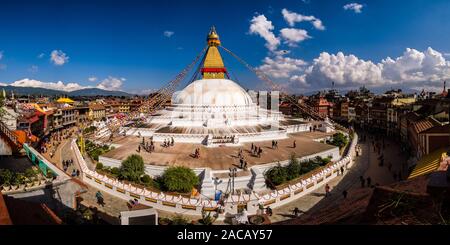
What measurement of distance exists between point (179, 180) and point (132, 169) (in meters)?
3.10

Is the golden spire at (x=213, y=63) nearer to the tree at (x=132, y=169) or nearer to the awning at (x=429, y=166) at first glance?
the tree at (x=132, y=169)

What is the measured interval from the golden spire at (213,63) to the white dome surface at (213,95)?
2.41 metres

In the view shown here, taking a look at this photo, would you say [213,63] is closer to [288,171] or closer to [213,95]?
[213,95]

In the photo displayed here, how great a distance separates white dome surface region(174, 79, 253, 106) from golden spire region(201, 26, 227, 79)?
7.90 ft

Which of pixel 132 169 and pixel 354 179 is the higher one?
pixel 132 169

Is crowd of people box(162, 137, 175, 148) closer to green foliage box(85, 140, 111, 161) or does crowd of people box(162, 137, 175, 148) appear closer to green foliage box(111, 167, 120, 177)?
green foliage box(85, 140, 111, 161)

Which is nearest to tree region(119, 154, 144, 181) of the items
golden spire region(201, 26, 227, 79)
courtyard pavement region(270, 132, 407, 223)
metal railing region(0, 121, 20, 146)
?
courtyard pavement region(270, 132, 407, 223)

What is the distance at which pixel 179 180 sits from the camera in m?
12.7

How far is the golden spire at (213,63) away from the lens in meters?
33.8

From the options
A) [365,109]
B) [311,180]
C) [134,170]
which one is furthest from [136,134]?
[365,109]

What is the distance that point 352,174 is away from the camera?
17109 mm

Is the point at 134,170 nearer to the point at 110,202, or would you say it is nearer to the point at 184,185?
the point at 110,202

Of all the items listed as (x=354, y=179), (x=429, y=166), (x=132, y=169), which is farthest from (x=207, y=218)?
(x=354, y=179)

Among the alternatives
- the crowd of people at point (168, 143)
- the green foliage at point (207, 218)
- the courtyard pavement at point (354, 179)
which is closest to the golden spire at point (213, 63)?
the crowd of people at point (168, 143)
